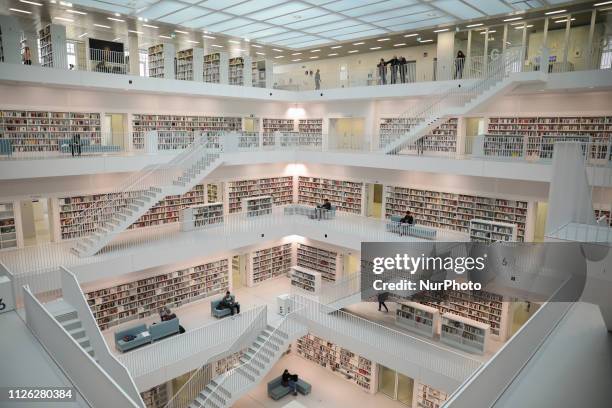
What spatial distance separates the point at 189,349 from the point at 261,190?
7877 millimetres

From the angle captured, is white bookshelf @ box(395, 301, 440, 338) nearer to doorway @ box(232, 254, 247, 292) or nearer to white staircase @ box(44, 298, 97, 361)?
doorway @ box(232, 254, 247, 292)

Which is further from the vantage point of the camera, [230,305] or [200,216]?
[200,216]

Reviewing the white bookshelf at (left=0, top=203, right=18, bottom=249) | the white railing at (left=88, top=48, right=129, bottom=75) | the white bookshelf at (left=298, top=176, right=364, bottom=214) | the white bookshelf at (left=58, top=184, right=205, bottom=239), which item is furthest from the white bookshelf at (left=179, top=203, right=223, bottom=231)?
the white bookshelf at (left=298, top=176, right=364, bottom=214)

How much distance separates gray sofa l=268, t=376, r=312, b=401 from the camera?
12672mm

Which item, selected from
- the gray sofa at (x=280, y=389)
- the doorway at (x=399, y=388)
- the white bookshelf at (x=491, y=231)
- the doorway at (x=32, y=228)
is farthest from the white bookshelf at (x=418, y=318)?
the doorway at (x=32, y=228)

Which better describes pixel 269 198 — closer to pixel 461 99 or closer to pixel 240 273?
pixel 240 273

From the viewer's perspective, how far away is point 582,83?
1082 cm

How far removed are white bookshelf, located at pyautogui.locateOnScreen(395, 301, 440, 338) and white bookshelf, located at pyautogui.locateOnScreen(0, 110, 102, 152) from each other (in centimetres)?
1062

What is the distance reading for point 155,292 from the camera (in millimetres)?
13398

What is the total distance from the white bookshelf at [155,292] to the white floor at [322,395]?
3677mm

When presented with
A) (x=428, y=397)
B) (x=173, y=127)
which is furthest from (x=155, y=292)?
(x=428, y=397)

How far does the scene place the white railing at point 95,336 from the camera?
598 centimetres

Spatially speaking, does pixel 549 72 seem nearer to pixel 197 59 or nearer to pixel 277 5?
pixel 277 5

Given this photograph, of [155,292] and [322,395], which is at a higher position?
[155,292]
